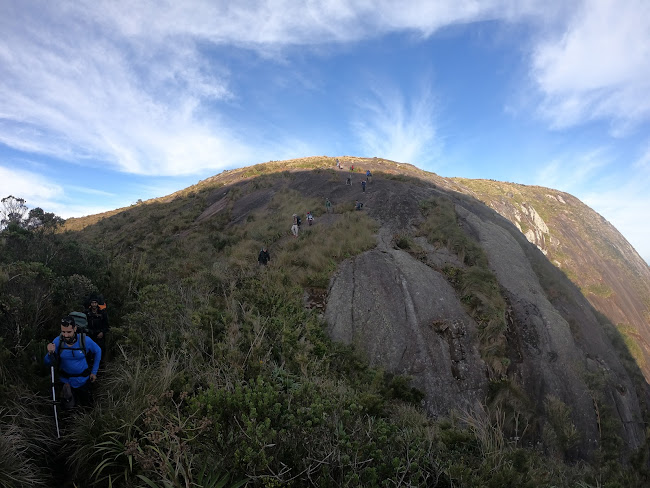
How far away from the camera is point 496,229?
699 inches

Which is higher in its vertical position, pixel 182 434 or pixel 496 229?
pixel 496 229

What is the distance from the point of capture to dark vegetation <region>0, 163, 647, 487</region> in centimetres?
336

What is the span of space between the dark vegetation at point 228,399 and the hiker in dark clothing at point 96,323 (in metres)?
0.24

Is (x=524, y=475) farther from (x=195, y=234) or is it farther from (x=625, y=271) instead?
(x=625, y=271)

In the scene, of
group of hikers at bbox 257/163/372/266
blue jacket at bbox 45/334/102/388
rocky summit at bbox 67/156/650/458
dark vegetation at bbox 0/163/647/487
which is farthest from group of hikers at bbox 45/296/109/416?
group of hikers at bbox 257/163/372/266

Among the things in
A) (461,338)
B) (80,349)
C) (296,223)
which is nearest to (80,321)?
(80,349)

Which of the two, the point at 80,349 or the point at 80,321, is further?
the point at 80,321

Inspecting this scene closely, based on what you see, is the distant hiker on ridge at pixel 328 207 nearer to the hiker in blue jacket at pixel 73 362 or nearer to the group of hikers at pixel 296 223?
the group of hikers at pixel 296 223

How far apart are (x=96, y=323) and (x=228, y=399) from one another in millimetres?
3678

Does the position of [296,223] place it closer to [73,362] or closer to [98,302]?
[98,302]

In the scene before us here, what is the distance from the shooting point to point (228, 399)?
11.8 feet

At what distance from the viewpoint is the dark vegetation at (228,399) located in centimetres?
336

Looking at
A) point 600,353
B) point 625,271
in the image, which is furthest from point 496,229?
point 625,271

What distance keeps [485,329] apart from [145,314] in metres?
9.08
